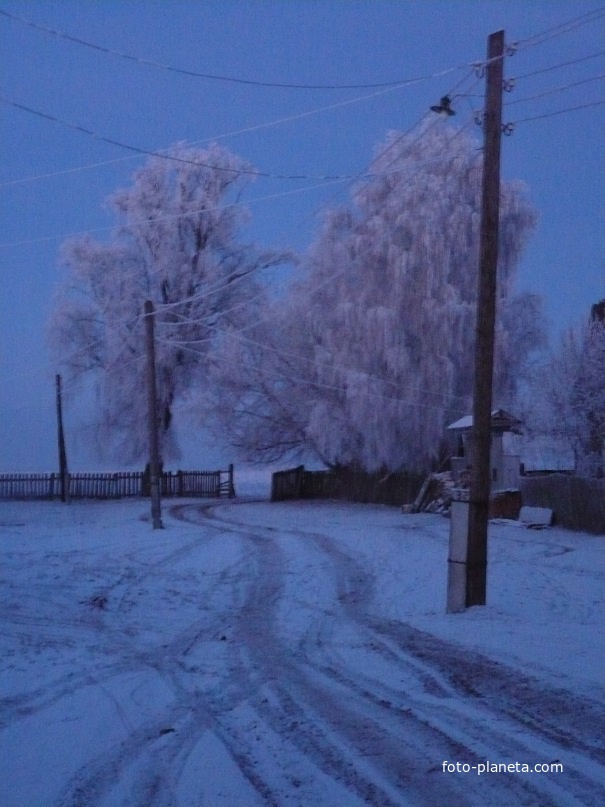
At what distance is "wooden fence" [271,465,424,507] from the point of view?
37.5 metres

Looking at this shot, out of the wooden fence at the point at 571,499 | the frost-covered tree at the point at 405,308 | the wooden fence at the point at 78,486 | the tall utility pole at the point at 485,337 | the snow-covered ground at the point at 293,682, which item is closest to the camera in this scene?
the snow-covered ground at the point at 293,682

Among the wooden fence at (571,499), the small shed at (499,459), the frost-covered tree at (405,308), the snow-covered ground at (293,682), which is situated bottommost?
the snow-covered ground at (293,682)

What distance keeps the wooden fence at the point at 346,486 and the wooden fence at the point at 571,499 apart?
11.0 m

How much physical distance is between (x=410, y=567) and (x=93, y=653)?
848cm

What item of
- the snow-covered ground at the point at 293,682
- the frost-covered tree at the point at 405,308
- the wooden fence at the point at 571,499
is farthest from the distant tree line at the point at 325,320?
the snow-covered ground at the point at 293,682

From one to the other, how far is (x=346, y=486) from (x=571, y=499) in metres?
18.6

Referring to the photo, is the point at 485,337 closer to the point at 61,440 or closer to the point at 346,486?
the point at 346,486

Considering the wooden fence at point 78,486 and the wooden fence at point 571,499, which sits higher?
the wooden fence at point 571,499

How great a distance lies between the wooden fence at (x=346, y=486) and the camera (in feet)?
123

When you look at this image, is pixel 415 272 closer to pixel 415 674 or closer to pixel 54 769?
pixel 415 674

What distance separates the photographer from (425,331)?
34.3 metres

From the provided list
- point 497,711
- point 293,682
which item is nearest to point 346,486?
point 293,682

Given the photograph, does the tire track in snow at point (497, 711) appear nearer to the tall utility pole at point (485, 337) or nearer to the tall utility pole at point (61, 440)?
the tall utility pole at point (485, 337)

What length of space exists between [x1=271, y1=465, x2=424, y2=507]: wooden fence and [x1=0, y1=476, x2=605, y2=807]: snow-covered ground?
1935 centimetres
